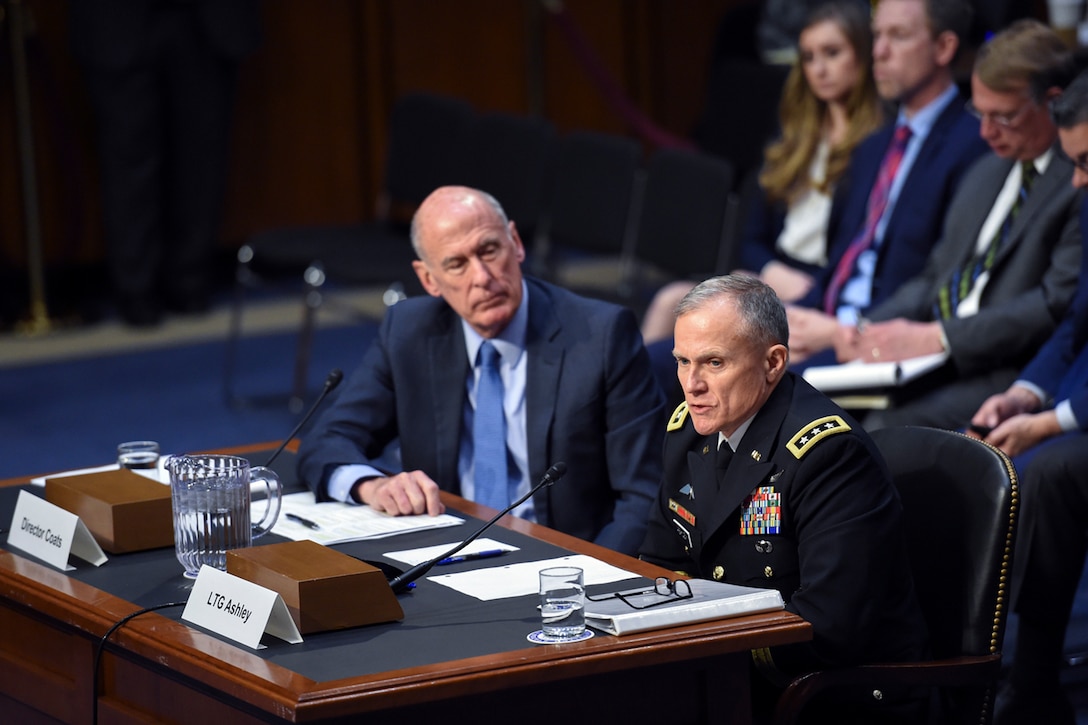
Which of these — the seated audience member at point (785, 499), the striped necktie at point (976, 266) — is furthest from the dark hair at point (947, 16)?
the seated audience member at point (785, 499)

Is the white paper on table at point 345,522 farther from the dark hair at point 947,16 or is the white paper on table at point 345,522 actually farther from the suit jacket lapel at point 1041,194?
the dark hair at point 947,16

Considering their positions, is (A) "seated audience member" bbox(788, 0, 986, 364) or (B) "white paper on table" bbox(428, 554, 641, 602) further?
(A) "seated audience member" bbox(788, 0, 986, 364)

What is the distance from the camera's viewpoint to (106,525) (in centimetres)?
281

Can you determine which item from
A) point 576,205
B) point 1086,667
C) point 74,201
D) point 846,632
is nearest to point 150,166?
point 74,201

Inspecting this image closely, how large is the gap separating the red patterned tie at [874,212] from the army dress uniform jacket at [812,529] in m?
2.02

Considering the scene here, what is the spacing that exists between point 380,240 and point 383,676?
14.9ft

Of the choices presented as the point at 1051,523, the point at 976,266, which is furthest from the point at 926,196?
the point at 1051,523

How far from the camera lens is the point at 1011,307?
13.3ft

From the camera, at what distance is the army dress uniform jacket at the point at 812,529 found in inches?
100

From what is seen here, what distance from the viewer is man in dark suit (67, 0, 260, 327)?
7348 mm

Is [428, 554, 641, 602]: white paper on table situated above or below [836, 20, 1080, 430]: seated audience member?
below

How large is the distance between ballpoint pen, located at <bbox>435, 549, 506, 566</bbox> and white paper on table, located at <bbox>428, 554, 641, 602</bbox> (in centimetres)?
7

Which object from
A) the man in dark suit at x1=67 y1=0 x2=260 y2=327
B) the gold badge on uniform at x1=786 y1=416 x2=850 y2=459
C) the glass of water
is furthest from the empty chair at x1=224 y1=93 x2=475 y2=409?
the glass of water

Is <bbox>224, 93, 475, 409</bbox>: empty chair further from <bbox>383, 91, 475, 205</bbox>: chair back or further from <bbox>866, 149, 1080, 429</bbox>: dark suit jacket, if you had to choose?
<bbox>866, 149, 1080, 429</bbox>: dark suit jacket
